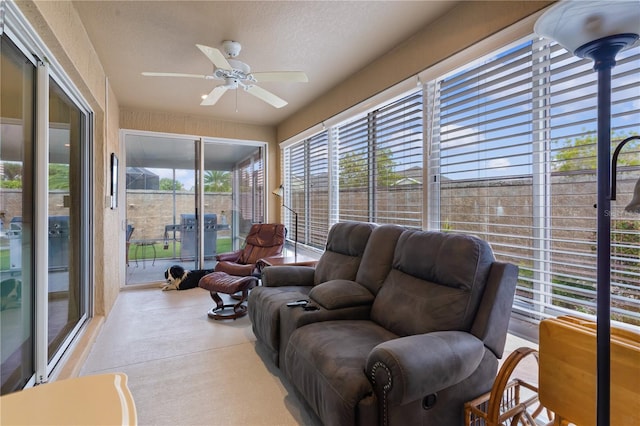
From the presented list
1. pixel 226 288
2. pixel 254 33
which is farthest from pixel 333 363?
pixel 254 33

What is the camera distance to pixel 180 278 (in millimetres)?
4656

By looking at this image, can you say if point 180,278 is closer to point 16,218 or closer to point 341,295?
point 16,218

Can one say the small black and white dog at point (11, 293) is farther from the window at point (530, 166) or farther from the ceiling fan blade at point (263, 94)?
the window at point (530, 166)

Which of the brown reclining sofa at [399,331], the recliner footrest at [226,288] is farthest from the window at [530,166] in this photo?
the recliner footrest at [226,288]

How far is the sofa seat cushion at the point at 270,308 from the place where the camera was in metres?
2.20

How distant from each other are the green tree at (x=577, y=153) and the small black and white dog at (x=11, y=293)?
288 centimetres

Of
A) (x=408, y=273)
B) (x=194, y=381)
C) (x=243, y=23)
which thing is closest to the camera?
(x=408, y=273)

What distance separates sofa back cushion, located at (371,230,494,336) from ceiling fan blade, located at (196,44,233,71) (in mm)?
1811

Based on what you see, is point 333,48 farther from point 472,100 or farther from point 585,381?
point 585,381

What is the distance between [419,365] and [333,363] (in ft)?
1.36

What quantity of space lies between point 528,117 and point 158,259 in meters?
5.15

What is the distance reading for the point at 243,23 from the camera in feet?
7.80

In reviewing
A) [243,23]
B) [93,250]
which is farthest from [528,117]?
[93,250]

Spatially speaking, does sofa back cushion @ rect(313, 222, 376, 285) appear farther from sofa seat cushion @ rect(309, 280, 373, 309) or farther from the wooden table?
the wooden table
